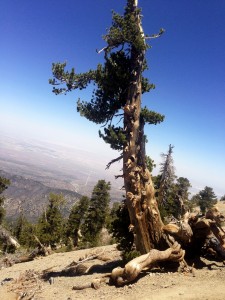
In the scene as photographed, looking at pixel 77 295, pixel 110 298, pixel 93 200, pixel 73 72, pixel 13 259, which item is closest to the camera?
pixel 110 298

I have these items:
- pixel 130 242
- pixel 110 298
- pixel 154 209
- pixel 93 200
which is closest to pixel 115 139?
pixel 154 209

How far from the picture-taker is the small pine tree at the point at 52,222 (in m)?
43.9

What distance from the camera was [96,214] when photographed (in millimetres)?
48719

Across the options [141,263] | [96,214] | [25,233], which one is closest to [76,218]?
[96,214]

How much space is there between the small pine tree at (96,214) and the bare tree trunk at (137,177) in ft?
107

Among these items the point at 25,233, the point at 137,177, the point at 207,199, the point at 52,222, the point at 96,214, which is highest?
the point at 137,177

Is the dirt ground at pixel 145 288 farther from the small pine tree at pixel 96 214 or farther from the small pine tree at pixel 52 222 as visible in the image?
the small pine tree at pixel 96 214

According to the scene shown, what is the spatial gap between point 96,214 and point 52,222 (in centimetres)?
784

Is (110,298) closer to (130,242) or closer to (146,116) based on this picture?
(130,242)

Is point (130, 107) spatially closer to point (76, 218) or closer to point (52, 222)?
point (52, 222)

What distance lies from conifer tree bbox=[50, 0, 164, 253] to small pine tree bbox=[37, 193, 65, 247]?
30487 millimetres

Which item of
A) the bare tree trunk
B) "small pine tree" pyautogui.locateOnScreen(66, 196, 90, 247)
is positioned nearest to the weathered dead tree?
the bare tree trunk

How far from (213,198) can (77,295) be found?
5230cm

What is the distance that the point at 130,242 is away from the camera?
59.2ft
